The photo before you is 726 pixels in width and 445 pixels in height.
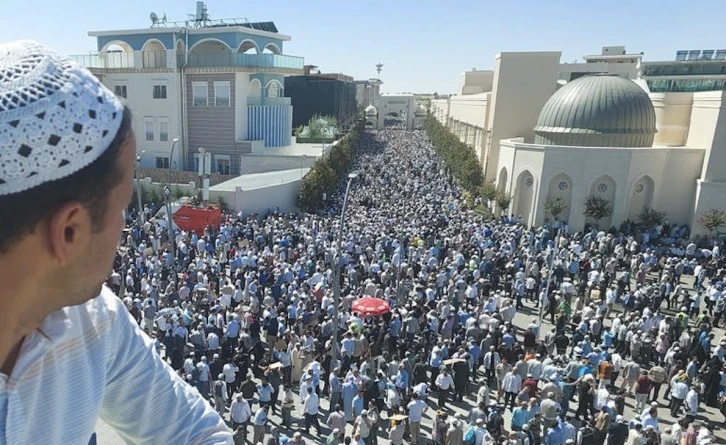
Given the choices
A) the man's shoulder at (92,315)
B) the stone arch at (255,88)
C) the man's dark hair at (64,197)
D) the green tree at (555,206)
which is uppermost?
the stone arch at (255,88)

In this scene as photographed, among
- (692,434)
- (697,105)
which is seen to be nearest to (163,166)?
(697,105)

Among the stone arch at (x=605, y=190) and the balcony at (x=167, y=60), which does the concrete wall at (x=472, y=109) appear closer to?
the stone arch at (x=605, y=190)

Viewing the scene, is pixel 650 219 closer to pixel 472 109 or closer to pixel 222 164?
pixel 472 109

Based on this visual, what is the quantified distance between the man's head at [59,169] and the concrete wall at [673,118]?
33.7 meters

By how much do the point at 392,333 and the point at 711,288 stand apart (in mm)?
10597

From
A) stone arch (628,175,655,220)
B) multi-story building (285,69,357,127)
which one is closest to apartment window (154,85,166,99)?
multi-story building (285,69,357,127)

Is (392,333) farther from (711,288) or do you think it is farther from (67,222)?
(67,222)

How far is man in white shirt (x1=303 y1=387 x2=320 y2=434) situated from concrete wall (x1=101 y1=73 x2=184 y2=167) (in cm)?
3057

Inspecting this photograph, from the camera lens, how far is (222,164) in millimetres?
38281

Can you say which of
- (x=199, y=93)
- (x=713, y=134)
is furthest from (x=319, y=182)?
(x=713, y=134)

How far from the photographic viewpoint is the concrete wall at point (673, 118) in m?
29.7

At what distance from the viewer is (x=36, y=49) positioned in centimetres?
116

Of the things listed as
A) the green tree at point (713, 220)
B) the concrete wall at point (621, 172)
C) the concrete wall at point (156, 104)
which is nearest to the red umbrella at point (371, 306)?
the concrete wall at point (621, 172)

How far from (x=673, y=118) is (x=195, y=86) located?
28970mm
